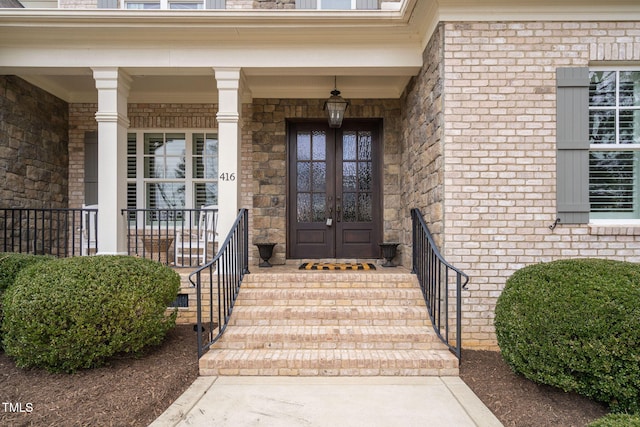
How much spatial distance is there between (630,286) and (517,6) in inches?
114

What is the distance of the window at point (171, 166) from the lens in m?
6.09

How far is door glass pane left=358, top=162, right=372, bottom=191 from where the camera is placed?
5.91 m

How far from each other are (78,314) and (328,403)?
210 centimetres

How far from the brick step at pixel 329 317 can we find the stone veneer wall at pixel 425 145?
32.3 inches

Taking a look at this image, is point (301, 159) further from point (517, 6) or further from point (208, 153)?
point (517, 6)

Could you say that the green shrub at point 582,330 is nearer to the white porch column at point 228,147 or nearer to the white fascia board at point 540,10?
the white fascia board at point 540,10

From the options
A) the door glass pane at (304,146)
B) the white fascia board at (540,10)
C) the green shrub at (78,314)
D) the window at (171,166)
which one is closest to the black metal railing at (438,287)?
the white fascia board at (540,10)

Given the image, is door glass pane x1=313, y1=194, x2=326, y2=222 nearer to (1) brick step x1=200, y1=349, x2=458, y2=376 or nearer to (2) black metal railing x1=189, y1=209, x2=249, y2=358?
(2) black metal railing x1=189, y1=209, x2=249, y2=358

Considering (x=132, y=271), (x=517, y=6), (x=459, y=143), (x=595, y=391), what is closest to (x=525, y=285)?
(x=595, y=391)

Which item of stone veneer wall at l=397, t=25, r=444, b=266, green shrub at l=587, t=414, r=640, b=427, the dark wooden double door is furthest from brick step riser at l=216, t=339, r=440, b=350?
the dark wooden double door

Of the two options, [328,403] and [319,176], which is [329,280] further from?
[319,176]

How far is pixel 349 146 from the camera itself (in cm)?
595

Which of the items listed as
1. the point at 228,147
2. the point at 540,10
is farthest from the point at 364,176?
the point at 540,10

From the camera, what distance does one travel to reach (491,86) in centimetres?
391
